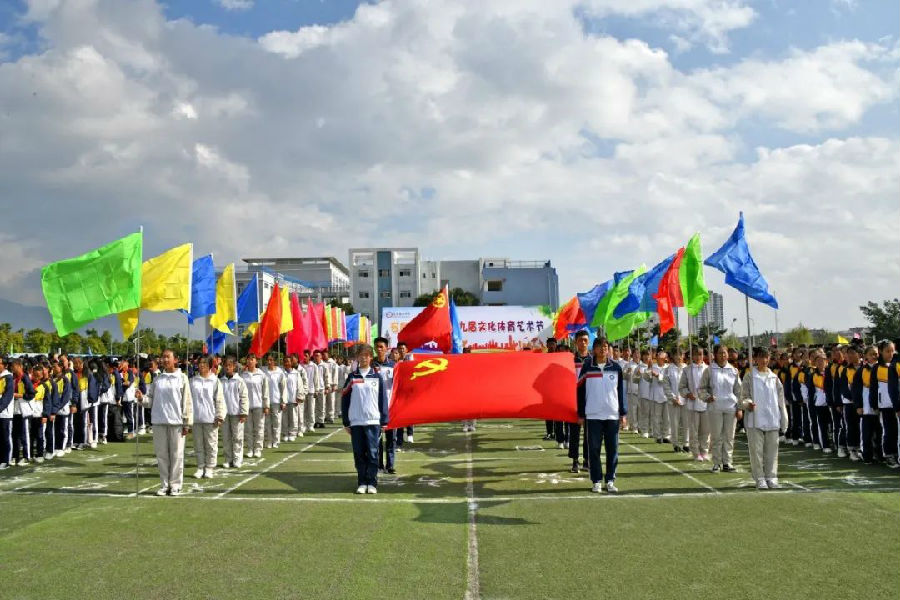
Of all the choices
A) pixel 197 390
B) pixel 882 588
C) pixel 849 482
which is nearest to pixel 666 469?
pixel 849 482

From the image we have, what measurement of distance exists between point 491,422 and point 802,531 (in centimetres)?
1487

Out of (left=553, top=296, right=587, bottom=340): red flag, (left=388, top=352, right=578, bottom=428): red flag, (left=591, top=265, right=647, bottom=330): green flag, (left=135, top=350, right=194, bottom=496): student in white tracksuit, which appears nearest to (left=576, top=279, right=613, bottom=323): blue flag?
(left=553, top=296, right=587, bottom=340): red flag

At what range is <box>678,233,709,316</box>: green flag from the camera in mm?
15711

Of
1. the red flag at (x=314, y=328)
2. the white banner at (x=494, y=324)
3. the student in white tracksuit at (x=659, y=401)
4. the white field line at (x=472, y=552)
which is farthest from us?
the white banner at (x=494, y=324)

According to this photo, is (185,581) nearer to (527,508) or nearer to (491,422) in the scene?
(527,508)

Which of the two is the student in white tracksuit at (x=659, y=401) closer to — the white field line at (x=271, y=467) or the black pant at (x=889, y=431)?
the black pant at (x=889, y=431)

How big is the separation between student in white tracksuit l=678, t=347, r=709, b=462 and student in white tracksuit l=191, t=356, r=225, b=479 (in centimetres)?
882

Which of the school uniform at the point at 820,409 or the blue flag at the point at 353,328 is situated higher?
the blue flag at the point at 353,328

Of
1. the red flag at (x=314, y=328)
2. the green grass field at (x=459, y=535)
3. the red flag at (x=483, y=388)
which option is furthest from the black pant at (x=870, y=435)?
the red flag at (x=314, y=328)

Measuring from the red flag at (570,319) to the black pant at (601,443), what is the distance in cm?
1814

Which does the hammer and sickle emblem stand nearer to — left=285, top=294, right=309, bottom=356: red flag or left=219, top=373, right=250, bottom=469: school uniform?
left=219, top=373, right=250, bottom=469: school uniform

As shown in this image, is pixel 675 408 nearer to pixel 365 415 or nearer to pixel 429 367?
pixel 429 367

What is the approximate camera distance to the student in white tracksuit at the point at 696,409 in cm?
1366

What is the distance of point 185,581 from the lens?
6848mm
